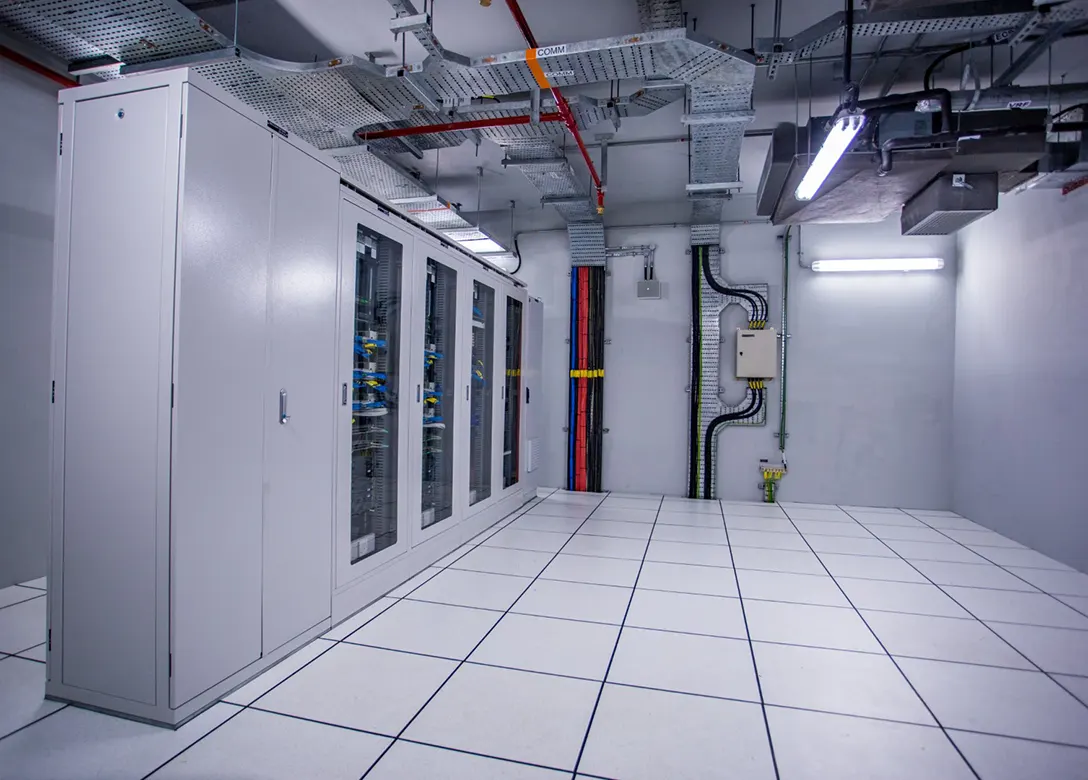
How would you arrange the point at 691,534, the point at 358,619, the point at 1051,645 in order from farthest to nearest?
the point at 691,534 < the point at 358,619 < the point at 1051,645

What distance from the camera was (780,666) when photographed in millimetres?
2305

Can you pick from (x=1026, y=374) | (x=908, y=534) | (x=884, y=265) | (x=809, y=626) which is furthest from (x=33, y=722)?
(x=884, y=265)

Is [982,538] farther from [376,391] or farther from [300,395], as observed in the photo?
[300,395]

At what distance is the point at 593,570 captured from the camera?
3.54 m

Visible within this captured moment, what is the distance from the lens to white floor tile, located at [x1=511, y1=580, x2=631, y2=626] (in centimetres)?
282

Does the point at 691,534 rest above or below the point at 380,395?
below

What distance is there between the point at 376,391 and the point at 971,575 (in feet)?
13.1

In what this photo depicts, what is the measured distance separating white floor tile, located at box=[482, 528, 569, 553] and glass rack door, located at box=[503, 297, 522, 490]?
2.68 feet

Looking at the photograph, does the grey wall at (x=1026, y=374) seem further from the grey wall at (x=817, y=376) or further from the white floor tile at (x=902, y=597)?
the white floor tile at (x=902, y=597)

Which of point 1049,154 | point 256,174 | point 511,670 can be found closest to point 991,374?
point 1049,154

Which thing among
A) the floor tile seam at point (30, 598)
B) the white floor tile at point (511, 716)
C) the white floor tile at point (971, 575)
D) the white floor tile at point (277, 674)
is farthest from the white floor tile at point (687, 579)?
the floor tile seam at point (30, 598)

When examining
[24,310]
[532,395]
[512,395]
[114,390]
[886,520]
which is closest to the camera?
[114,390]

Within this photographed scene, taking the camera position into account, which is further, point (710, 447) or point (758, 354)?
point (710, 447)

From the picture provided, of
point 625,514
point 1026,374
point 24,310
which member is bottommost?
point 625,514
